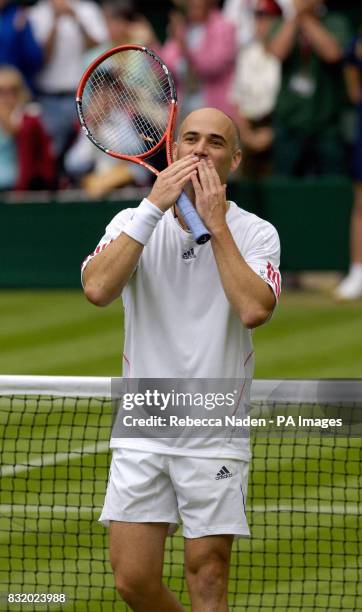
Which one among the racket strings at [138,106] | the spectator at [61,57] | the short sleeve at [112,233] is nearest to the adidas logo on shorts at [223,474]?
the short sleeve at [112,233]

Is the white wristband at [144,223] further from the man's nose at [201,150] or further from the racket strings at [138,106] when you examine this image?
the racket strings at [138,106]

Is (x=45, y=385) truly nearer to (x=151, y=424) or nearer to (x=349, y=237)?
(x=151, y=424)

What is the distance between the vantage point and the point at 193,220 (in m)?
5.35

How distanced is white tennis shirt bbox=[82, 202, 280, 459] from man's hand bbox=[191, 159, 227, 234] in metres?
0.19

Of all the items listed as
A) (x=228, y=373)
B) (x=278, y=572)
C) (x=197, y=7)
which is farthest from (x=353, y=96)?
(x=228, y=373)

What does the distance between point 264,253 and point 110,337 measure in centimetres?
780

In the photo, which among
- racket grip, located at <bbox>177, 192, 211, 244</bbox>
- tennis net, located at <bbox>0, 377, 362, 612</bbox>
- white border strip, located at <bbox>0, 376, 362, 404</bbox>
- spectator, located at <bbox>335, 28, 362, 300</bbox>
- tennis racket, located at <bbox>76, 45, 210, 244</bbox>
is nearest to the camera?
racket grip, located at <bbox>177, 192, 211, 244</bbox>

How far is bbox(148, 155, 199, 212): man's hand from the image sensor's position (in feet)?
17.5

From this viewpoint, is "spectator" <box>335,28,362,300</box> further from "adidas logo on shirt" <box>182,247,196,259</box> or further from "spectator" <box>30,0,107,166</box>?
"adidas logo on shirt" <box>182,247,196,259</box>

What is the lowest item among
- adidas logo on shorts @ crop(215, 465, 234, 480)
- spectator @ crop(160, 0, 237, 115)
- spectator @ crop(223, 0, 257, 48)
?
adidas logo on shorts @ crop(215, 465, 234, 480)

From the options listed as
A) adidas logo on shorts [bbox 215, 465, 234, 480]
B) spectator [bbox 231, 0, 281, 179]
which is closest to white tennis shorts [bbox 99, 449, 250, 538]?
adidas logo on shorts [bbox 215, 465, 234, 480]

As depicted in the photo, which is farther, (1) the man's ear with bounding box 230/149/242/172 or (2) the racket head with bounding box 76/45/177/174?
(2) the racket head with bounding box 76/45/177/174

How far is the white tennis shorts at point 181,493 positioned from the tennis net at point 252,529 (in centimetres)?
89

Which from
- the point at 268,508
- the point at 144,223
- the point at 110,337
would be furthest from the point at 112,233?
the point at 110,337
